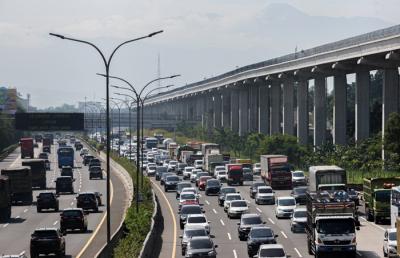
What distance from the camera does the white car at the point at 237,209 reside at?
65.8 metres

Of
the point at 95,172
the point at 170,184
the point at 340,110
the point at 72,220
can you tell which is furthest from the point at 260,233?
the point at 340,110

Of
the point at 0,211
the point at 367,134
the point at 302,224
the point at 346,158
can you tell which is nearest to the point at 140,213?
the point at 302,224

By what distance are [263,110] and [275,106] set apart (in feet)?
27.5

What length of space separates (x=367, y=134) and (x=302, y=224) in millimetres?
63889

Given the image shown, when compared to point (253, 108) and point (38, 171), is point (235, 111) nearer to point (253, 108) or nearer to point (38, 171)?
point (253, 108)

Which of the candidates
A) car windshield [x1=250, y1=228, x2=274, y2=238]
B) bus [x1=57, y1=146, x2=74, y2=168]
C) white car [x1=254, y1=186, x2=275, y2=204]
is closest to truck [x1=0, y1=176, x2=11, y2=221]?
white car [x1=254, y1=186, x2=275, y2=204]

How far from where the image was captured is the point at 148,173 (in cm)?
12612

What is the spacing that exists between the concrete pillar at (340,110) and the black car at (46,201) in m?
54.9

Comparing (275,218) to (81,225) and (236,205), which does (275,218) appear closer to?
(236,205)

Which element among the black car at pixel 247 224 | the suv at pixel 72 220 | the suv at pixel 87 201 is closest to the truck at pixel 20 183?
the suv at pixel 87 201

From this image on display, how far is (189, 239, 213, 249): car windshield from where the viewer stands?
136 ft

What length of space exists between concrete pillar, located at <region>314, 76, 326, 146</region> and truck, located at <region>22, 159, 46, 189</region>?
44.3m

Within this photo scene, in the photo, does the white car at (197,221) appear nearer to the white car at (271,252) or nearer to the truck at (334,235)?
the truck at (334,235)

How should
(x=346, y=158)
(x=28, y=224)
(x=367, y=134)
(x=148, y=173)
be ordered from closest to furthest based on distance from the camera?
(x=28, y=224), (x=346, y=158), (x=367, y=134), (x=148, y=173)
